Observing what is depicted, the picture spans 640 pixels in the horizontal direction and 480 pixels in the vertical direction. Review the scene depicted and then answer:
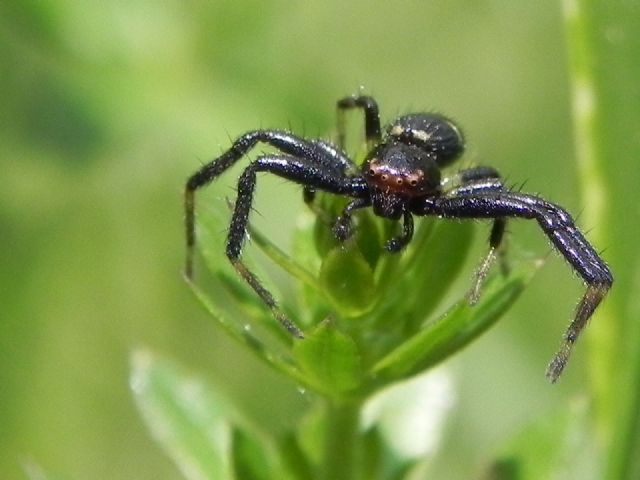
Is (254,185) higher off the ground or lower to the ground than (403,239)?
higher

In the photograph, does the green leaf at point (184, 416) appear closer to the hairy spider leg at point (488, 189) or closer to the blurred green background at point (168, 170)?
the hairy spider leg at point (488, 189)

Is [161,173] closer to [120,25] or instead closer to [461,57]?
[120,25]

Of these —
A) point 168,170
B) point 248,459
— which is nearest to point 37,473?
Result: point 248,459

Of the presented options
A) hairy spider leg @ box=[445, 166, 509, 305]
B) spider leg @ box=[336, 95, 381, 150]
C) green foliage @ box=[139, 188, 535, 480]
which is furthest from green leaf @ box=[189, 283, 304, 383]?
spider leg @ box=[336, 95, 381, 150]

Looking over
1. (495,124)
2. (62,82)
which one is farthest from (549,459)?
(62,82)

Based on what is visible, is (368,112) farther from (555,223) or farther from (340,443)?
(340,443)

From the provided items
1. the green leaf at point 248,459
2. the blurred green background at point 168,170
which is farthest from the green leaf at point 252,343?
the blurred green background at point 168,170
